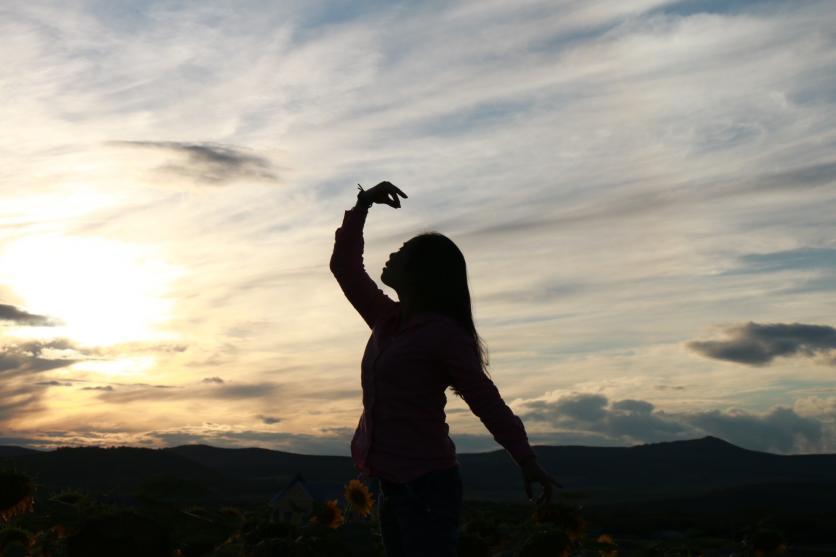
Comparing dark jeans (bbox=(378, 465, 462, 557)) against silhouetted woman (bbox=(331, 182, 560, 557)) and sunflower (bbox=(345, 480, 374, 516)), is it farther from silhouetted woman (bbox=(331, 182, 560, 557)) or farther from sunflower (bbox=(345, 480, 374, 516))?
sunflower (bbox=(345, 480, 374, 516))

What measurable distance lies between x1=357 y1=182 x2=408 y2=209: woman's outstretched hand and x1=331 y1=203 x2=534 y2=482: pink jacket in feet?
2.62

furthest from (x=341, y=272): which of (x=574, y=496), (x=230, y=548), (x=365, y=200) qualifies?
(x=230, y=548)

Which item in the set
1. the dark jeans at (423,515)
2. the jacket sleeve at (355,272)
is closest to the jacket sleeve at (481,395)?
the dark jeans at (423,515)

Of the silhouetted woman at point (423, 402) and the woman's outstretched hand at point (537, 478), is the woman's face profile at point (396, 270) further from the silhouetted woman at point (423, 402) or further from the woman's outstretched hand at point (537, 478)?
the woman's outstretched hand at point (537, 478)

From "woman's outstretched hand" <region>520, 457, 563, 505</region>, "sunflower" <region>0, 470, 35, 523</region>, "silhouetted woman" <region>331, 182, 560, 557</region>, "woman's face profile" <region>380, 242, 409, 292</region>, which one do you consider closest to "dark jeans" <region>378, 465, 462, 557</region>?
"silhouetted woman" <region>331, 182, 560, 557</region>

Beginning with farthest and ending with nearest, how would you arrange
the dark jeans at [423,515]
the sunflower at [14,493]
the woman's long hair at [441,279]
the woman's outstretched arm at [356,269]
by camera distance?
the woman's outstretched arm at [356,269] < the woman's long hair at [441,279] < the dark jeans at [423,515] < the sunflower at [14,493]

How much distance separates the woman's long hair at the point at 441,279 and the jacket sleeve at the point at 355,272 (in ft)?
2.14

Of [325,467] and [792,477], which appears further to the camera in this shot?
[792,477]

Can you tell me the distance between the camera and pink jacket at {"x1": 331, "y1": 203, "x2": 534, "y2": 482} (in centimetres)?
490

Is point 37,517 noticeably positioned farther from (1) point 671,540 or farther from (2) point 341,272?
(2) point 341,272

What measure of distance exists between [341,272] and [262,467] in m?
188

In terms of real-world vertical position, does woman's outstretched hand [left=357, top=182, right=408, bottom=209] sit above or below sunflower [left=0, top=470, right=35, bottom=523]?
above

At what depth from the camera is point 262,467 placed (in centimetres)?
18800

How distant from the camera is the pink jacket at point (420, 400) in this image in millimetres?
4898
